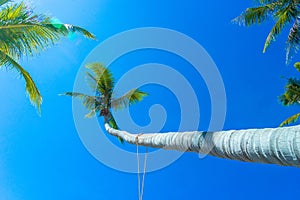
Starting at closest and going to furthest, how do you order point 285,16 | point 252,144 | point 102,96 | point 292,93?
point 252,144
point 285,16
point 292,93
point 102,96

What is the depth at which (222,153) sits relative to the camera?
3.07 m

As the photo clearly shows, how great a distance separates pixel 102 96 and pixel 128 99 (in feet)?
5.04

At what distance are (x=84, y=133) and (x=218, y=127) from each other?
7.91m

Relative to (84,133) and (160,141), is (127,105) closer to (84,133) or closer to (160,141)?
(84,133)

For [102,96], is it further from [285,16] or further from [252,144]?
[252,144]

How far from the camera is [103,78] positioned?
15.9 m

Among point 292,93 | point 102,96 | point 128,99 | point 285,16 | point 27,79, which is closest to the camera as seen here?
point 27,79

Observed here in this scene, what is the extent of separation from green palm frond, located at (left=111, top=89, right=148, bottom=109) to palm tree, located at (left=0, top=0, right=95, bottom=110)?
782 centimetres

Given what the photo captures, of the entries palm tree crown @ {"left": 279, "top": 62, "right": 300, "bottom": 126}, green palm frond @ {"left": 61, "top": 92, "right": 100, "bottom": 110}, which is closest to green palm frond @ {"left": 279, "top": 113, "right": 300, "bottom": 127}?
palm tree crown @ {"left": 279, "top": 62, "right": 300, "bottom": 126}

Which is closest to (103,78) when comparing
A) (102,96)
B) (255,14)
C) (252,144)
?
(102,96)

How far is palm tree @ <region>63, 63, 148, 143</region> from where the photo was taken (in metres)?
15.6

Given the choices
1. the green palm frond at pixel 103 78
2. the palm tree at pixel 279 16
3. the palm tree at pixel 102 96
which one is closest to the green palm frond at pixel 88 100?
the palm tree at pixel 102 96

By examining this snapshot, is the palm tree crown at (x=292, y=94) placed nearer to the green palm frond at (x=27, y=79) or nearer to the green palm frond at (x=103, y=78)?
the green palm frond at (x=103, y=78)

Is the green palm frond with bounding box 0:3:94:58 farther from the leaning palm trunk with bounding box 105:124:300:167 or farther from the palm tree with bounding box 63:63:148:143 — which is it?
the palm tree with bounding box 63:63:148:143
